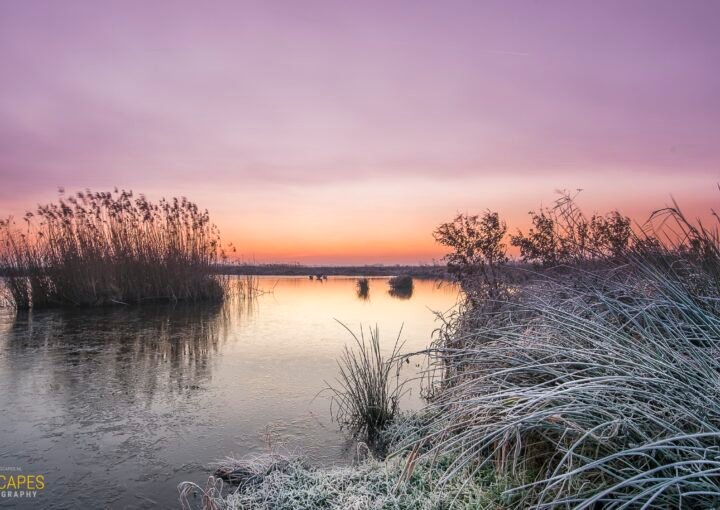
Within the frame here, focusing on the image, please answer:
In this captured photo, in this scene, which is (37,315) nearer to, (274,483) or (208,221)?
(208,221)

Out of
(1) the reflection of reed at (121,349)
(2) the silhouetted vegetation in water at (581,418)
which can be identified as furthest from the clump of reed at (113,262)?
(2) the silhouetted vegetation in water at (581,418)

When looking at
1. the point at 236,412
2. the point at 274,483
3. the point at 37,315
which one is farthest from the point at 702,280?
the point at 37,315

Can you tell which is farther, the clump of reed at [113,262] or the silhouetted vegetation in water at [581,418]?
the clump of reed at [113,262]

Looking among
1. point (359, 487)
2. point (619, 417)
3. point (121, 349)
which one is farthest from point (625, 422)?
point (121, 349)

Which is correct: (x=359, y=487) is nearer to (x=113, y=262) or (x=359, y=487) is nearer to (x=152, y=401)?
(x=152, y=401)

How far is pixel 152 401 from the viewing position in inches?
214

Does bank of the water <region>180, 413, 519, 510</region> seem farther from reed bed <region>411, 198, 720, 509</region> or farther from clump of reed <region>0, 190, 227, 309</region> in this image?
clump of reed <region>0, 190, 227, 309</region>

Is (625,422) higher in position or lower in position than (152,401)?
higher

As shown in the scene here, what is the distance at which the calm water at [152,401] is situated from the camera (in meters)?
3.68

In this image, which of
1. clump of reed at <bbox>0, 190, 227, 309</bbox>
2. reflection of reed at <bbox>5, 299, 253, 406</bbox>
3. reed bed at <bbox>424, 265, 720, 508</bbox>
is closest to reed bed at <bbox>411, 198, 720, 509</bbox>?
reed bed at <bbox>424, 265, 720, 508</bbox>

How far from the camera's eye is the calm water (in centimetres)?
368

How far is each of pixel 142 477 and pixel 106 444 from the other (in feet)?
2.73

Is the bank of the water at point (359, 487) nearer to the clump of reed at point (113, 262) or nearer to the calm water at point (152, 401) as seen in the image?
the calm water at point (152, 401)

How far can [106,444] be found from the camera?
4.18 meters
